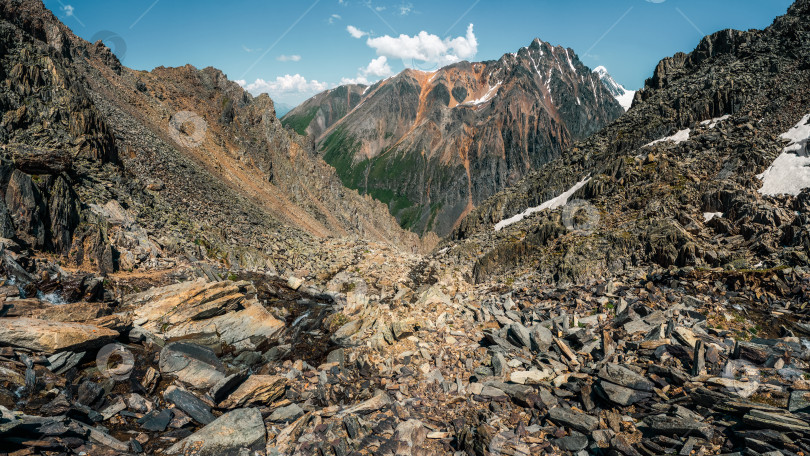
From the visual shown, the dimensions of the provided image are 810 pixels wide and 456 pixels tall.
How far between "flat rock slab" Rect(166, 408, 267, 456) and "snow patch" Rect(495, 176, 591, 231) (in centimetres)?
3829

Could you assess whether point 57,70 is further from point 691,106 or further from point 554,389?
point 691,106

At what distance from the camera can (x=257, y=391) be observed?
13055mm

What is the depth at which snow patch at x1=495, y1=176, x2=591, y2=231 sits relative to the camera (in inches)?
1650

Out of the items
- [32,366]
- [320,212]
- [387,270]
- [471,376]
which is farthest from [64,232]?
[320,212]

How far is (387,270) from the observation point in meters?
38.8

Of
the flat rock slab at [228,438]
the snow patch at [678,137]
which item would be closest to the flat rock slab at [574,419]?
the flat rock slab at [228,438]

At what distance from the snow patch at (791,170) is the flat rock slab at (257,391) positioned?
3227cm

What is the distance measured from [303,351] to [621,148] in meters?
42.1

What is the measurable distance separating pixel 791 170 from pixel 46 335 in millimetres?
41029

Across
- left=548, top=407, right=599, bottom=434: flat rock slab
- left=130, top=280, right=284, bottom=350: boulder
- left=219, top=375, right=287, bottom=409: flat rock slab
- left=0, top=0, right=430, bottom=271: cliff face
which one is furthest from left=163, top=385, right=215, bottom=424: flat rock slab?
left=0, top=0, right=430, bottom=271: cliff face

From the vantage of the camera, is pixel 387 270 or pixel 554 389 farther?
pixel 387 270

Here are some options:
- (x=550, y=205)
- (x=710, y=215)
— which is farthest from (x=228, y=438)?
(x=550, y=205)

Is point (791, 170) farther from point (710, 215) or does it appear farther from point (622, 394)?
point (622, 394)

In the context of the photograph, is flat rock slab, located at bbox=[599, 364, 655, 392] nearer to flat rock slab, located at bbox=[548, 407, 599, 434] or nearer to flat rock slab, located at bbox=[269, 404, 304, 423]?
flat rock slab, located at bbox=[548, 407, 599, 434]
